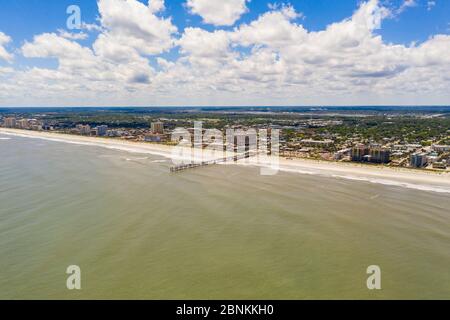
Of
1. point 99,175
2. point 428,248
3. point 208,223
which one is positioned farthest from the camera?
point 99,175

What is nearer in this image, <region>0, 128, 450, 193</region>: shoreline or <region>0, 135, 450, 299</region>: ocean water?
<region>0, 135, 450, 299</region>: ocean water

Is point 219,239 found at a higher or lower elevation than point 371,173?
lower

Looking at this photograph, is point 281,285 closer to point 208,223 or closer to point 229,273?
point 229,273

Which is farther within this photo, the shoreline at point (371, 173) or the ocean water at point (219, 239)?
the shoreline at point (371, 173)

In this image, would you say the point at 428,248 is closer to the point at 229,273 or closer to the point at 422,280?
the point at 422,280

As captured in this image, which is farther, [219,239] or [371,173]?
[371,173]
